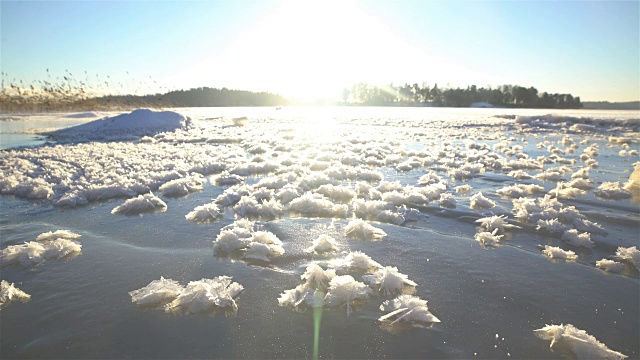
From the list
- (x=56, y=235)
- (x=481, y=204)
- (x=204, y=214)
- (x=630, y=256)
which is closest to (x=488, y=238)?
(x=630, y=256)

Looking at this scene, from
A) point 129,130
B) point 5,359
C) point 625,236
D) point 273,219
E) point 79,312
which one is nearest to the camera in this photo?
point 5,359

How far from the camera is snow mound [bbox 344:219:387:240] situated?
3992mm

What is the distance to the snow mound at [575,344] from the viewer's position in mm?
2078

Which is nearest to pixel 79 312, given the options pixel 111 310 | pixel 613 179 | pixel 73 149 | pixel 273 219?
pixel 111 310

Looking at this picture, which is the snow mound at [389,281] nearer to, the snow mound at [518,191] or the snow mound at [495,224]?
the snow mound at [495,224]

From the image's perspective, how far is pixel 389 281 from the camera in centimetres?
283

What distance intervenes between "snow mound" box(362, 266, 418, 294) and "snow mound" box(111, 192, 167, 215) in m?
3.67

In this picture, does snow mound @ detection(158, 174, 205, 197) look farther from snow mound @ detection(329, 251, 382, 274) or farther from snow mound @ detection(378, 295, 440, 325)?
snow mound @ detection(378, 295, 440, 325)

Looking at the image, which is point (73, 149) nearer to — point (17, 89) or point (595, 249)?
point (595, 249)

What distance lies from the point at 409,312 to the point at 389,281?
0.43m

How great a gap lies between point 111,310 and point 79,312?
24 cm

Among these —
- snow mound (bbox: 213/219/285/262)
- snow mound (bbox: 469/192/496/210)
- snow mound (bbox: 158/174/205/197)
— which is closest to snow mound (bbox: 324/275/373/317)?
snow mound (bbox: 213/219/285/262)

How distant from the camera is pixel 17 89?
37.9m

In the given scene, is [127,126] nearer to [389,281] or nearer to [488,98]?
[389,281]
